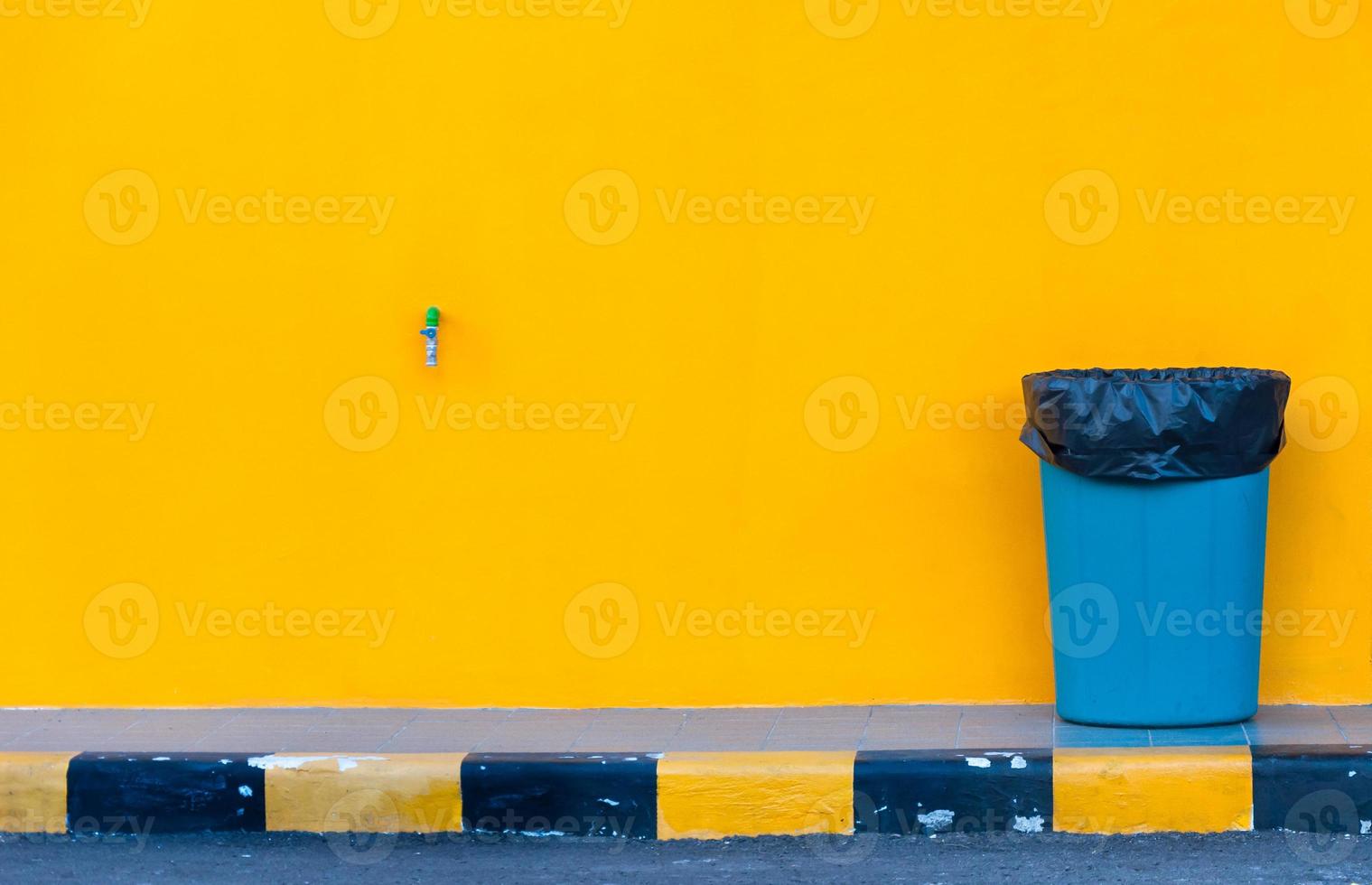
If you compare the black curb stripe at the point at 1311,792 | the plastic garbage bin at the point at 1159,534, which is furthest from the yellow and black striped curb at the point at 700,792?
the plastic garbage bin at the point at 1159,534

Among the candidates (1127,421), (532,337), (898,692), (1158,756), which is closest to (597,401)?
(532,337)

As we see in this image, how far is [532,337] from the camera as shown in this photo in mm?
5418

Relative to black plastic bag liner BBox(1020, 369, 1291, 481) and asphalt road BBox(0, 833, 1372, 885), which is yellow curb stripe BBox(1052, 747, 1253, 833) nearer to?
asphalt road BBox(0, 833, 1372, 885)

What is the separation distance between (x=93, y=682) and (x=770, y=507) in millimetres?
2117

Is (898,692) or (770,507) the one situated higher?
(770,507)

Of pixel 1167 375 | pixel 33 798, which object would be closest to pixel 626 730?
pixel 33 798

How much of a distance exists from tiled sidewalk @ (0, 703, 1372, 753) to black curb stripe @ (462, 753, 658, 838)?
0.64ft

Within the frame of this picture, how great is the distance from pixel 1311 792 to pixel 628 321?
2276 mm

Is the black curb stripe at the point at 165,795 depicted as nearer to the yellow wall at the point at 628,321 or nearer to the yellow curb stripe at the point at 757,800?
the yellow wall at the point at 628,321

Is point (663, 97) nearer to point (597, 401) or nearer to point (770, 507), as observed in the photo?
point (597, 401)

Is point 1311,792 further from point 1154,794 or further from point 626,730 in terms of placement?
point 626,730

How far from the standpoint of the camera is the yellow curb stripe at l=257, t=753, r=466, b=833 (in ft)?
15.2

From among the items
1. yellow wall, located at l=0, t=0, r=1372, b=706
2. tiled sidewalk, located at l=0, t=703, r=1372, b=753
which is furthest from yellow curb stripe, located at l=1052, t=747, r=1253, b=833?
yellow wall, located at l=0, t=0, r=1372, b=706

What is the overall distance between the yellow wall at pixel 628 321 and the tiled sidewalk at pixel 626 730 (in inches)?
4.7
